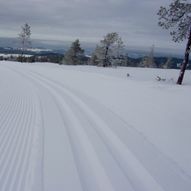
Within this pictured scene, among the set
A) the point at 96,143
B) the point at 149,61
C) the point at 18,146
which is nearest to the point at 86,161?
the point at 96,143

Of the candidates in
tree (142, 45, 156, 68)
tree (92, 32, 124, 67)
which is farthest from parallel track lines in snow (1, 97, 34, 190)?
tree (142, 45, 156, 68)

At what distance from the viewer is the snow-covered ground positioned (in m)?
6.39

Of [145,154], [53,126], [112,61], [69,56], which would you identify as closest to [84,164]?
[145,154]

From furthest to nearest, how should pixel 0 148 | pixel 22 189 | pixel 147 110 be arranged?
pixel 147 110 < pixel 0 148 < pixel 22 189

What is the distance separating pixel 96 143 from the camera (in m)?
8.70

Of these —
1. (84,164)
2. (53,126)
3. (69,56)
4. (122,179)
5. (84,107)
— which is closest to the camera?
(122,179)

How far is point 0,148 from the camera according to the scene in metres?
7.90

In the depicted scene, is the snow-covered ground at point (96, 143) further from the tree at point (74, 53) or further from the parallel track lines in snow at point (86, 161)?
the tree at point (74, 53)

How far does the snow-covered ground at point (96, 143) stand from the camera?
21.0 feet

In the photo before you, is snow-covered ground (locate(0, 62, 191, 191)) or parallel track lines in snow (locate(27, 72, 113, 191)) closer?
parallel track lines in snow (locate(27, 72, 113, 191))

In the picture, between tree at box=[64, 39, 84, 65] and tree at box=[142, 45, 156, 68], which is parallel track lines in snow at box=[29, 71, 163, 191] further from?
tree at box=[142, 45, 156, 68]

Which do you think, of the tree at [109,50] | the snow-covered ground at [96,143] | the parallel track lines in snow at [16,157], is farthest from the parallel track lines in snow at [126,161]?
the tree at [109,50]

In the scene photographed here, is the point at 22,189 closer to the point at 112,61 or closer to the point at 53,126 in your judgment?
the point at 53,126

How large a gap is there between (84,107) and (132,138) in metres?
4.70
